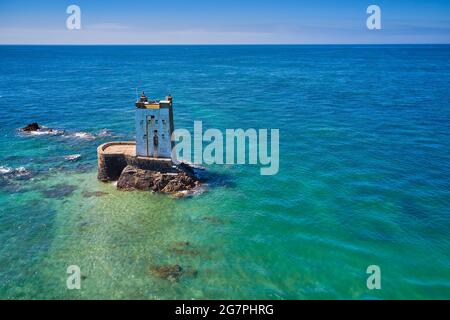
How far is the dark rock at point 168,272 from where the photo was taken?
23.7 metres

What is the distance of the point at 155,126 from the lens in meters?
33.8

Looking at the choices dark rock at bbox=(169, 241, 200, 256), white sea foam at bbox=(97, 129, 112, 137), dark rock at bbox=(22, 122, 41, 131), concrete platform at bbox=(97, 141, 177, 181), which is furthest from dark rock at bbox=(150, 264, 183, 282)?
dark rock at bbox=(22, 122, 41, 131)

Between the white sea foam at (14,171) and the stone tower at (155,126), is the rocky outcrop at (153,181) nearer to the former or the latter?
the stone tower at (155,126)

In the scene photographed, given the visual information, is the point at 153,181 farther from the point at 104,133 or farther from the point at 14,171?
the point at 104,133

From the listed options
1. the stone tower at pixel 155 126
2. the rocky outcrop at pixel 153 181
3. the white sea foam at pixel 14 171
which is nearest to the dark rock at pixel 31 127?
the white sea foam at pixel 14 171

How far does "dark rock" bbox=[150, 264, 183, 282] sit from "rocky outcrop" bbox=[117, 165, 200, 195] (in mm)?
10567

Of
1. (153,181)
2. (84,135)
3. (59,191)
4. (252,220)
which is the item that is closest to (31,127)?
(84,135)

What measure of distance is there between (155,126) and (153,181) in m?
5.29

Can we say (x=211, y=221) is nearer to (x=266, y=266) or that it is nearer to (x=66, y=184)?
(x=266, y=266)

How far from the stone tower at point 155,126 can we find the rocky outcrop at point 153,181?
192 cm

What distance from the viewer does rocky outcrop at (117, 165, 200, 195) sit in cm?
3450

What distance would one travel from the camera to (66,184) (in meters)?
36.6
